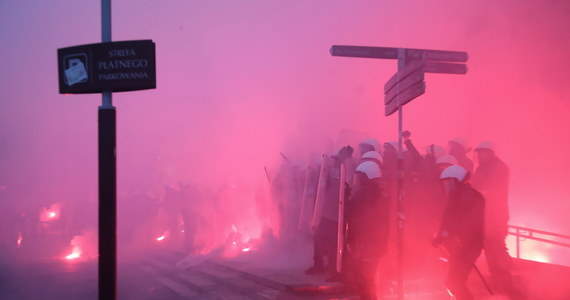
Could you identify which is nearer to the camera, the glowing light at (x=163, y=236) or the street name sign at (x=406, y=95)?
the street name sign at (x=406, y=95)

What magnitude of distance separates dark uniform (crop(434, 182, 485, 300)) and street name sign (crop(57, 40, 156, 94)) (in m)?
3.62

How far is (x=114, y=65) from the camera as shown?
4605 mm

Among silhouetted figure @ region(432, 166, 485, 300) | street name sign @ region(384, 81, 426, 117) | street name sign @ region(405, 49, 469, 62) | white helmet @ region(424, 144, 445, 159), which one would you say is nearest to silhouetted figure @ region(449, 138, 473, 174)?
white helmet @ region(424, 144, 445, 159)

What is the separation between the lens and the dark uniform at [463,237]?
18.3 ft

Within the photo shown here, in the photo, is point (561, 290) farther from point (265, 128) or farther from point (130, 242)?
point (265, 128)

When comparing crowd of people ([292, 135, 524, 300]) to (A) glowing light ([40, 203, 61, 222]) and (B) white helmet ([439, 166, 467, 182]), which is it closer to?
(B) white helmet ([439, 166, 467, 182])

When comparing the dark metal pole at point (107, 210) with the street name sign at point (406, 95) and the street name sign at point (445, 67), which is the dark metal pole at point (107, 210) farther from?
the street name sign at point (445, 67)

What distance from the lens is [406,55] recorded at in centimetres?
661

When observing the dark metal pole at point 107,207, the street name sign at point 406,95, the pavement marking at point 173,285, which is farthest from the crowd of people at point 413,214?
the dark metal pole at point 107,207

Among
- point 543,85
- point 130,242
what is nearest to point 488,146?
point 543,85

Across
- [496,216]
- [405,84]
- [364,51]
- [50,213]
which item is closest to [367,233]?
[405,84]

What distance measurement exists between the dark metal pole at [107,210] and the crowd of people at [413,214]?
273cm

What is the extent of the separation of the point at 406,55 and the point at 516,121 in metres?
9.11

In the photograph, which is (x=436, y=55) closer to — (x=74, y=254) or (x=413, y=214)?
(x=413, y=214)
